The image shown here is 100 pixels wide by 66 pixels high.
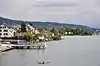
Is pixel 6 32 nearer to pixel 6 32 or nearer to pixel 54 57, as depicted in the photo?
pixel 6 32

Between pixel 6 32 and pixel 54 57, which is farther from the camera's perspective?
pixel 6 32

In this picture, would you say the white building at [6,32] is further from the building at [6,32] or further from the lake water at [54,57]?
the lake water at [54,57]

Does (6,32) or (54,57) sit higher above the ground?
(6,32)

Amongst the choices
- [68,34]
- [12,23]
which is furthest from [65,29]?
[12,23]

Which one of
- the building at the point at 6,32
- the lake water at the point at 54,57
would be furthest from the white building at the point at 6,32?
the lake water at the point at 54,57

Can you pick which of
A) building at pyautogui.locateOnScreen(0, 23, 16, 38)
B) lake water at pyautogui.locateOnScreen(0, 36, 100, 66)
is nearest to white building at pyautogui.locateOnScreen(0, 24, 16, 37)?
building at pyautogui.locateOnScreen(0, 23, 16, 38)

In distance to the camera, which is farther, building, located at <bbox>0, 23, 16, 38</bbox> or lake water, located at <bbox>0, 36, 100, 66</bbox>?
building, located at <bbox>0, 23, 16, 38</bbox>

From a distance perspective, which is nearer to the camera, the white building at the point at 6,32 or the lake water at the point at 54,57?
the lake water at the point at 54,57

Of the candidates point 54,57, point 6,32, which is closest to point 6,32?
point 6,32

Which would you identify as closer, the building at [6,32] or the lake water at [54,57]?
the lake water at [54,57]

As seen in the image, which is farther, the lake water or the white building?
the white building

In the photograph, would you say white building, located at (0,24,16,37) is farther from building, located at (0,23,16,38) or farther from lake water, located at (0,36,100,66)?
lake water, located at (0,36,100,66)

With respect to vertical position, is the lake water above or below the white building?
below

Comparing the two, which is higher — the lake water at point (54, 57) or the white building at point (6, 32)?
the white building at point (6, 32)
